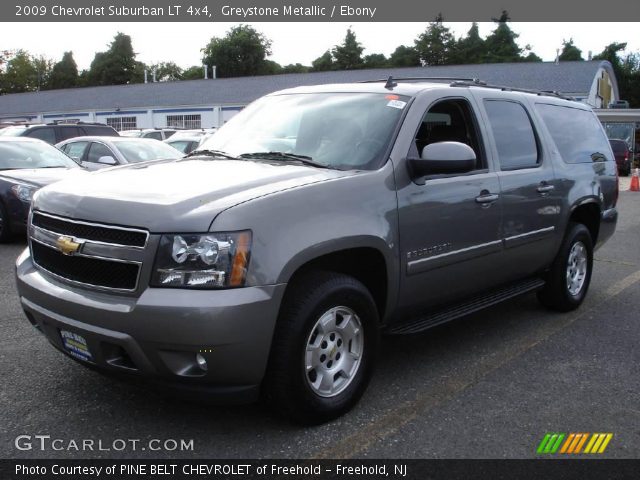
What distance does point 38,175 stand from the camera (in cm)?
844

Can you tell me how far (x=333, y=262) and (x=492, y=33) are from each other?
274ft

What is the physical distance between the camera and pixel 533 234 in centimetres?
480

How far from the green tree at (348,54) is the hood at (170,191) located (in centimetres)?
8107

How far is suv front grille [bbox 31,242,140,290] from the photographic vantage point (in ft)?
9.47

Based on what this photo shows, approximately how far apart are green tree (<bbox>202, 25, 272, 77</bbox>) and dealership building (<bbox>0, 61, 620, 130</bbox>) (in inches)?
1513

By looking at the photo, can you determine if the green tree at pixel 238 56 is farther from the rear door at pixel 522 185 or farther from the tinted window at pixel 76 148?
the rear door at pixel 522 185

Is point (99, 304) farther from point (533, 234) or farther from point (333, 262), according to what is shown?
point (533, 234)

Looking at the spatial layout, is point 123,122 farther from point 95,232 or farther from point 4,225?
point 95,232

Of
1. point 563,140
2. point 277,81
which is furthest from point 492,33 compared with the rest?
point 563,140

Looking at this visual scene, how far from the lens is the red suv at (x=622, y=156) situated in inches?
977

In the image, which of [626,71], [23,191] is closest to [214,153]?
[23,191]

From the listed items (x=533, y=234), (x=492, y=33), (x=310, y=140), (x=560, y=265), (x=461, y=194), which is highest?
(x=492, y=33)

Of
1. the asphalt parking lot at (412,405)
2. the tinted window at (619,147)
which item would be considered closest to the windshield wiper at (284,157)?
the asphalt parking lot at (412,405)

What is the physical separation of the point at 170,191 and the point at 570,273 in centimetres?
392
